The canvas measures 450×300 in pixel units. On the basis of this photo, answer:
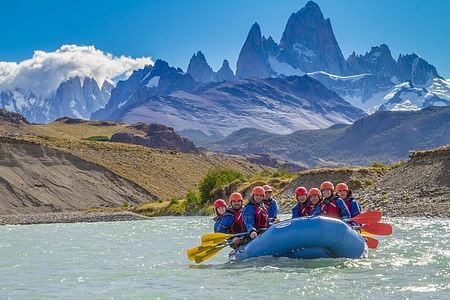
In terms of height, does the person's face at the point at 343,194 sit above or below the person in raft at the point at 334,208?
above

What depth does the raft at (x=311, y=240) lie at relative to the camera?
17219 millimetres

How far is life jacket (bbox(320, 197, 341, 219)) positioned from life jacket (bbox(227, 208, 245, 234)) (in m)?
2.50

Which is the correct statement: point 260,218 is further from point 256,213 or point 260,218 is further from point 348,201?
point 348,201

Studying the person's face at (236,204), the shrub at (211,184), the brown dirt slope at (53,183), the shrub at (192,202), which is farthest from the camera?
the brown dirt slope at (53,183)

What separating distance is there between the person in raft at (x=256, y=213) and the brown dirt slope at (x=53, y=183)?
6780 centimetres

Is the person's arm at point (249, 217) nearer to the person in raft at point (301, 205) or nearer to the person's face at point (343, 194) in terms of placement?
the person in raft at point (301, 205)

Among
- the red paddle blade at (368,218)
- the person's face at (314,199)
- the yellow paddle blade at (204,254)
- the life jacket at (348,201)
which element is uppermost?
the person's face at (314,199)

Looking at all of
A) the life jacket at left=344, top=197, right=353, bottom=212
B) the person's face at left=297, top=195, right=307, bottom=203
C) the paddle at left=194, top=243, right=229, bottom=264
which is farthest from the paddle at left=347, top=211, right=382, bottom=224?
the paddle at left=194, top=243, right=229, bottom=264

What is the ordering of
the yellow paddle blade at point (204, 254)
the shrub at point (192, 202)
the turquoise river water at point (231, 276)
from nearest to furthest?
the turquoise river water at point (231, 276) < the yellow paddle blade at point (204, 254) < the shrub at point (192, 202)

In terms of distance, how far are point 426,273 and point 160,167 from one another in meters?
112

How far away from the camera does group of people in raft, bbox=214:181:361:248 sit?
1961 cm

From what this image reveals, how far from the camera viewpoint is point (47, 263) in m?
22.2

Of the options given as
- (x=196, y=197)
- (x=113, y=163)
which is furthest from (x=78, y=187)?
(x=196, y=197)

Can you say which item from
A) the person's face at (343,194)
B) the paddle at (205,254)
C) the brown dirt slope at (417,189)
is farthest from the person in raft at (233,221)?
the brown dirt slope at (417,189)
